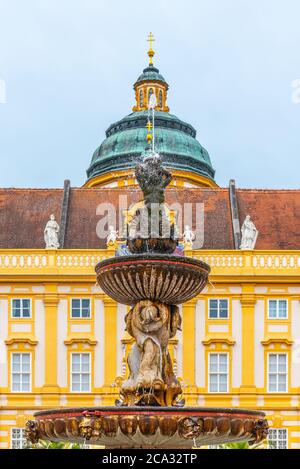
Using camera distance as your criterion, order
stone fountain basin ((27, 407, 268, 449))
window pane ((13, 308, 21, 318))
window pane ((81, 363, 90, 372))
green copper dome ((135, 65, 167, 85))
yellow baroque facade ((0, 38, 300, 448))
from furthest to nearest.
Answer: green copper dome ((135, 65, 167, 85))
window pane ((13, 308, 21, 318))
window pane ((81, 363, 90, 372))
yellow baroque facade ((0, 38, 300, 448))
stone fountain basin ((27, 407, 268, 449))

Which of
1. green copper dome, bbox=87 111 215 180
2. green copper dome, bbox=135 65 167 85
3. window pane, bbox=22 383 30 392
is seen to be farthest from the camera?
green copper dome, bbox=135 65 167 85

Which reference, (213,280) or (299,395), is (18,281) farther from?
(299,395)

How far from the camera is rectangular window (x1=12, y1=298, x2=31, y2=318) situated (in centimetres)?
5175

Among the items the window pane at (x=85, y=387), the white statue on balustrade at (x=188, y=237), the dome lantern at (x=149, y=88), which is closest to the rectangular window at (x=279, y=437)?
the window pane at (x=85, y=387)

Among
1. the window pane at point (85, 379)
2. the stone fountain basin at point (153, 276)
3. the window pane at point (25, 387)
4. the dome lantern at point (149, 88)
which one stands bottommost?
the window pane at point (25, 387)

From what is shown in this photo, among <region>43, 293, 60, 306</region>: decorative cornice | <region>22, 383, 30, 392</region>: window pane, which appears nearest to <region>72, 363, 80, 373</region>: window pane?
<region>22, 383, 30, 392</region>: window pane

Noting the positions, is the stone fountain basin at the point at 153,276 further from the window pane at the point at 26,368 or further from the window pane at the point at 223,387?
the window pane at the point at 26,368

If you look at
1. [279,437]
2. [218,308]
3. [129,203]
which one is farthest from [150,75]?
[279,437]

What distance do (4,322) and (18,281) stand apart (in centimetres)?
180

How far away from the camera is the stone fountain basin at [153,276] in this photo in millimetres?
22094

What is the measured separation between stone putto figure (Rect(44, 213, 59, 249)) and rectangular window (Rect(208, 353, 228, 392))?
26.6 ft

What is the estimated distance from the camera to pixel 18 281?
51844 mm

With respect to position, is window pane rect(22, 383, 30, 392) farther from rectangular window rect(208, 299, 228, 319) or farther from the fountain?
the fountain
